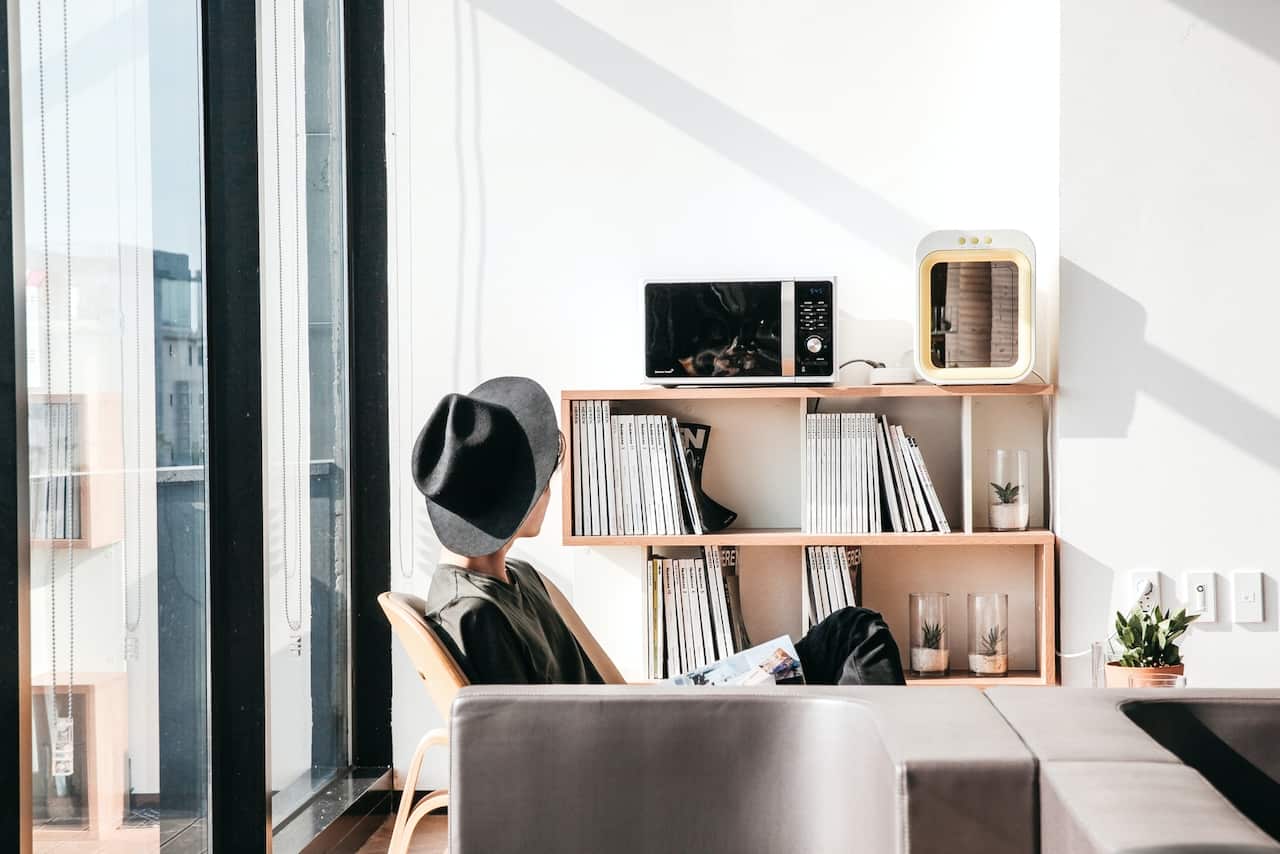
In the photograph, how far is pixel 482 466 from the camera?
202 cm

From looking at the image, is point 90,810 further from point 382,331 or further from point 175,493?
point 382,331

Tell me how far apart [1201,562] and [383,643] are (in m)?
2.20

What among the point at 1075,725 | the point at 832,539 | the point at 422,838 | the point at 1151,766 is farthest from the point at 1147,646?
the point at 422,838

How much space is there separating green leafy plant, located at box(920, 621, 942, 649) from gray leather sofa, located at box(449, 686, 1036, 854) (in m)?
1.78

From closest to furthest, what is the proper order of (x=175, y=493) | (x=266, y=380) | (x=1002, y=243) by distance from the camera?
(x=175, y=493), (x=266, y=380), (x=1002, y=243)

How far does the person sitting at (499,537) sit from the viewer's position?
190cm

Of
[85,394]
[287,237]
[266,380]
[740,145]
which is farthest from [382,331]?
[85,394]

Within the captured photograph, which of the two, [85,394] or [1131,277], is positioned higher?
[1131,277]

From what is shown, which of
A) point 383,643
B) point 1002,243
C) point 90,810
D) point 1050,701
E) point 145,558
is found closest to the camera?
point 1050,701

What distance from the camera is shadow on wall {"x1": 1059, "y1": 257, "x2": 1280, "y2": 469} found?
2.79 m

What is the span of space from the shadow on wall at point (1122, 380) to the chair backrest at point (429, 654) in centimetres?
173

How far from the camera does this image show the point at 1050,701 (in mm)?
1115

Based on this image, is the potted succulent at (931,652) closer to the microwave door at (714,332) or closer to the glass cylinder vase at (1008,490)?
the glass cylinder vase at (1008,490)

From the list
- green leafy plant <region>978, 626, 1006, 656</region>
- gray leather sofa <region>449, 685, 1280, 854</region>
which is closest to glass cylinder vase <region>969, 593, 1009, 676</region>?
green leafy plant <region>978, 626, 1006, 656</region>
